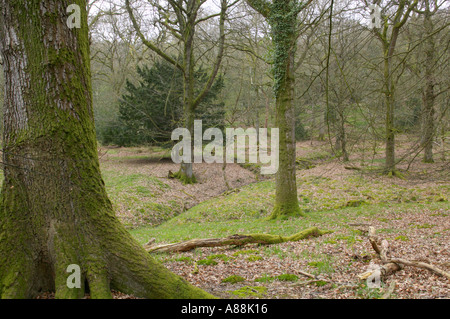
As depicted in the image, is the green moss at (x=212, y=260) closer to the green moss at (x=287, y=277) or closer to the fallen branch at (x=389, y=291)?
the green moss at (x=287, y=277)

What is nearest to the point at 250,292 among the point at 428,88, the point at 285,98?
the point at 285,98

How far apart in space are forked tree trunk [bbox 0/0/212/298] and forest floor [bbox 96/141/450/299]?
1359 millimetres

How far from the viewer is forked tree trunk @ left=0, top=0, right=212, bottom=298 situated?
2900 millimetres

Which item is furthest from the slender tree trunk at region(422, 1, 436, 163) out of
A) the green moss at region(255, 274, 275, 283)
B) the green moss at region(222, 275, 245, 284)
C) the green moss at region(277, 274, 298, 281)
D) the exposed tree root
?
the green moss at region(222, 275, 245, 284)

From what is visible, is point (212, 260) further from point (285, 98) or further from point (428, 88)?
point (428, 88)

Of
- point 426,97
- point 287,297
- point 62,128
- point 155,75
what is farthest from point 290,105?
point 155,75

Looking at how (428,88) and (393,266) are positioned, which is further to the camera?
(428,88)

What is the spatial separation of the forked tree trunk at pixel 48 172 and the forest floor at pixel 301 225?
53.5 inches

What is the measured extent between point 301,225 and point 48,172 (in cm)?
636

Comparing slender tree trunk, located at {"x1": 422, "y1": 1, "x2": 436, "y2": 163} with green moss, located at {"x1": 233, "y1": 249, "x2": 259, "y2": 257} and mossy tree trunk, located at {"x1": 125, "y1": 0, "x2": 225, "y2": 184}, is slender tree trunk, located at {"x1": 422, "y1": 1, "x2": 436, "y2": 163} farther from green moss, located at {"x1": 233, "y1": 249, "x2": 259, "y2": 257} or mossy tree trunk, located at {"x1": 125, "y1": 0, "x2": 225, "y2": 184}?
mossy tree trunk, located at {"x1": 125, "y1": 0, "x2": 225, "y2": 184}

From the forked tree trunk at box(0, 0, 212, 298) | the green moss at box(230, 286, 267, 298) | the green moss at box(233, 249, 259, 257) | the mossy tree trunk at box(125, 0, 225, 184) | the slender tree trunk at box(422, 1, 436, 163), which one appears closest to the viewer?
the forked tree trunk at box(0, 0, 212, 298)

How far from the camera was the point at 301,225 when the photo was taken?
7.79 metres

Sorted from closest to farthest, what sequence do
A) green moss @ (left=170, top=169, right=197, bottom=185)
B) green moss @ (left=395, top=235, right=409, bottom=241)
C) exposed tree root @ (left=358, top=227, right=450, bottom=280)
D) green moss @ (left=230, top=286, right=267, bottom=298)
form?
green moss @ (left=230, top=286, right=267, bottom=298), exposed tree root @ (left=358, top=227, right=450, bottom=280), green moss @ (left=395, top=235, right=409, bottom=241), green moss @ (left=170, top=169, right=197, bottom=185)
